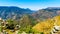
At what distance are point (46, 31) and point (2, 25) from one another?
11856 millimetres

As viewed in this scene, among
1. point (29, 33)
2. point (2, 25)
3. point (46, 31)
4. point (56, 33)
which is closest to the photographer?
point (56, 33)

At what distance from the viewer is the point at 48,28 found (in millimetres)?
37188

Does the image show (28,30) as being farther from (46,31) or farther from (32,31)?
(46,31)

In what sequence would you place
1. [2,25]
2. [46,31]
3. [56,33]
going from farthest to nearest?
[2,25] → [46,31] → [56,33]

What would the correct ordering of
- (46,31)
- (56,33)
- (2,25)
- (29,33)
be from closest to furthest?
(56,33) < (29,33) < (46,31) < (2,25)

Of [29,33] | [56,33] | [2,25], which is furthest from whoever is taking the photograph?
[2,25]

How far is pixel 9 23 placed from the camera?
140 ft

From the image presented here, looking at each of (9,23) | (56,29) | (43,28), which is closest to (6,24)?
(9,23)

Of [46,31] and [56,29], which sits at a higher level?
[56,29]

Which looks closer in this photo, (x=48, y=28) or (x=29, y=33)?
(x=29, y=33)

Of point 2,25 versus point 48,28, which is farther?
point 2,25

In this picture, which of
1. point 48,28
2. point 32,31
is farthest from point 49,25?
point 32,31

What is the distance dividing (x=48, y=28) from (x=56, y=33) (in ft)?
36.2

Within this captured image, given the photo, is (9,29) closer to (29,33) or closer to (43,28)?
(43,28)
